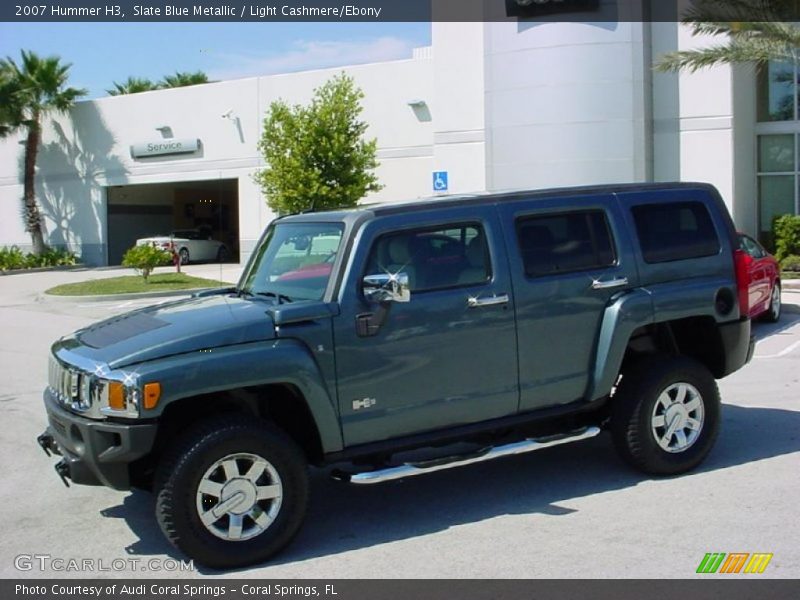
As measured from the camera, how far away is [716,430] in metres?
6.82

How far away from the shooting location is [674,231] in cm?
686

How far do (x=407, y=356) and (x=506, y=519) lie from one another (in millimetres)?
1221

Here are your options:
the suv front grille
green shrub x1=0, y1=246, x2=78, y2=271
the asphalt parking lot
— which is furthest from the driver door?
green shrub x1=0, y1=246, x2=78, y2=271

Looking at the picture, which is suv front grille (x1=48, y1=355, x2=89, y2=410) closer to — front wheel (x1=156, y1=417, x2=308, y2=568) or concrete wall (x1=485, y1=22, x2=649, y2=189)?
front wheel (x1=156, y1=417, x2=308, y2=568)

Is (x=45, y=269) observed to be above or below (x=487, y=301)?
below

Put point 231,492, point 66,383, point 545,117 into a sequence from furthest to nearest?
point 545,117 → point 66,383 → point 231,492

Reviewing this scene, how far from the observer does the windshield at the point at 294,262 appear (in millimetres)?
5926

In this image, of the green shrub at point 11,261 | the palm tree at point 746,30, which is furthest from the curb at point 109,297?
the palm tree at point 746,30

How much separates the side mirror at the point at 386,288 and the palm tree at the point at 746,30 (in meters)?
16.9

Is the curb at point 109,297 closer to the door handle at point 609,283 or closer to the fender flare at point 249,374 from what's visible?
the door handle at point 609,283

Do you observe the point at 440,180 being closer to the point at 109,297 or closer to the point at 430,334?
the point at 109,297

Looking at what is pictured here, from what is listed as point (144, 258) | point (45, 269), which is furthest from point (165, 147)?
point (144, 258)

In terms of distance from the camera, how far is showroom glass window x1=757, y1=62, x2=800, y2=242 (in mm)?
25875
